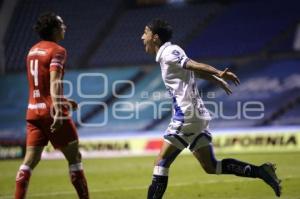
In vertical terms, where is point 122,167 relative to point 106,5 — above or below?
below

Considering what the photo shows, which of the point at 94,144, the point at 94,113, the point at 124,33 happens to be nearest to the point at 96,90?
the point at 94,113

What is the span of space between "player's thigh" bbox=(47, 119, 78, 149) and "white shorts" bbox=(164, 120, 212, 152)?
1.03 meters

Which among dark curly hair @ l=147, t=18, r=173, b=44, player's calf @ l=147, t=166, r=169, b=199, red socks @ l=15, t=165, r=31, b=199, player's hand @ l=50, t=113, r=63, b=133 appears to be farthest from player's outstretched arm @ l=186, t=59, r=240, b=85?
red socks @ l=15, t=165, r=31, b=199

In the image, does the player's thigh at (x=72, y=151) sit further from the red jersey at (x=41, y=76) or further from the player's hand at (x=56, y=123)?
the red jersey at (x=41, y=76)

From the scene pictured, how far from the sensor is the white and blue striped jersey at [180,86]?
7.27 metres

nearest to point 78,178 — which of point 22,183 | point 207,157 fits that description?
point 22,183

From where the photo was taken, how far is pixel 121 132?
22609 mm

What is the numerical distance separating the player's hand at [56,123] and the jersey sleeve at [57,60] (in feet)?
1.58

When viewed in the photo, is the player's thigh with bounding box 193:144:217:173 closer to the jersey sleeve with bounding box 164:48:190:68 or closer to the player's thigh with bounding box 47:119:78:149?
the jersey sleeve with bounding box 164:48:190:68

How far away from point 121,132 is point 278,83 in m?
5.56

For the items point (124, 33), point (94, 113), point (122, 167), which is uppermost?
point (124, 33)

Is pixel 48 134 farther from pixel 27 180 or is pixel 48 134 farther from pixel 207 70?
pixel 207 70

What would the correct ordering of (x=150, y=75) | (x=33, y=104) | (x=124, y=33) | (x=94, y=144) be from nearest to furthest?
(x=33, y=104) → (x=94, y=144) → (x=150, y=75) → (x=124, y=33)

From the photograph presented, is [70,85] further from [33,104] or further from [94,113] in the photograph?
[33,104]
